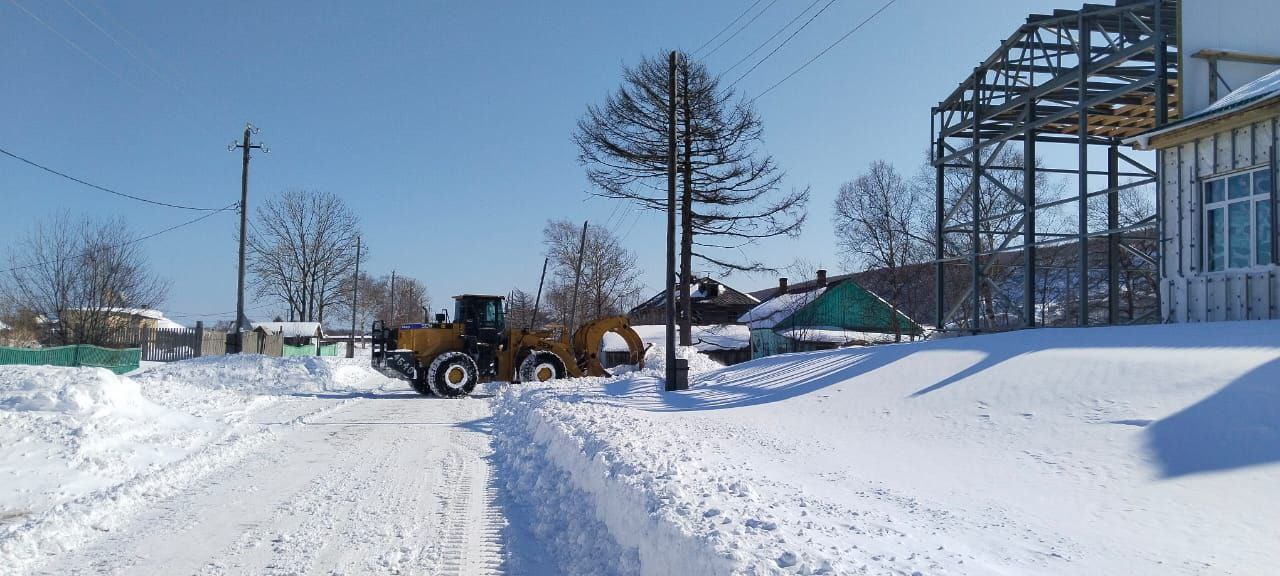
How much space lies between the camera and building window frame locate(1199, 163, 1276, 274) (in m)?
13.5

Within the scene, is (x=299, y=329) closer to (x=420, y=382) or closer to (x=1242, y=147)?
(x=420, y=382)

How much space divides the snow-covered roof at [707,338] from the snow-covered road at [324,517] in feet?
92.9

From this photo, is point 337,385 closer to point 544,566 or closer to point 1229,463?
point 544,566

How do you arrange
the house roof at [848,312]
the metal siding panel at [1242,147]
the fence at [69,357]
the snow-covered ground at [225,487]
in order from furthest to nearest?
1. the house roof at [848,312]
2. the fence at [69,357]
3. the metal siding panel at [1242,147]
4. the snow-covered ground at [225,487]

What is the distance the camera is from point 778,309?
47969mm

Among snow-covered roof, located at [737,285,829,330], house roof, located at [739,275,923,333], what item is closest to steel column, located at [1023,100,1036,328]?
house roof, located at [739,275,923,333]

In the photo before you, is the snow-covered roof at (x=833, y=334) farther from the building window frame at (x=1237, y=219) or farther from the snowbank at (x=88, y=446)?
the snowbank at (x=88, y=446)

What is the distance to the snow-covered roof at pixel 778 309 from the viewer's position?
4450 cm

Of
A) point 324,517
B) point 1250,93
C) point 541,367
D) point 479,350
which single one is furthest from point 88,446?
point 1250,93

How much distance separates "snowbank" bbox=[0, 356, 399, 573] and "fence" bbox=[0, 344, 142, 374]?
9057mm

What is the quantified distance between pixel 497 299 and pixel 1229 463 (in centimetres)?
2125

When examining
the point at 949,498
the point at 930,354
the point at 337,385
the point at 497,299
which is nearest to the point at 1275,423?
the point at 949,498

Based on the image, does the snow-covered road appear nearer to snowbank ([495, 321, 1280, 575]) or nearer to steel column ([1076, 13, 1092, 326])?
snowbank ([495, 321, 1280, 575])

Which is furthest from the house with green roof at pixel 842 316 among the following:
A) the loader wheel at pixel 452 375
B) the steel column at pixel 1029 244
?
the steel column at pixel 1029 244
